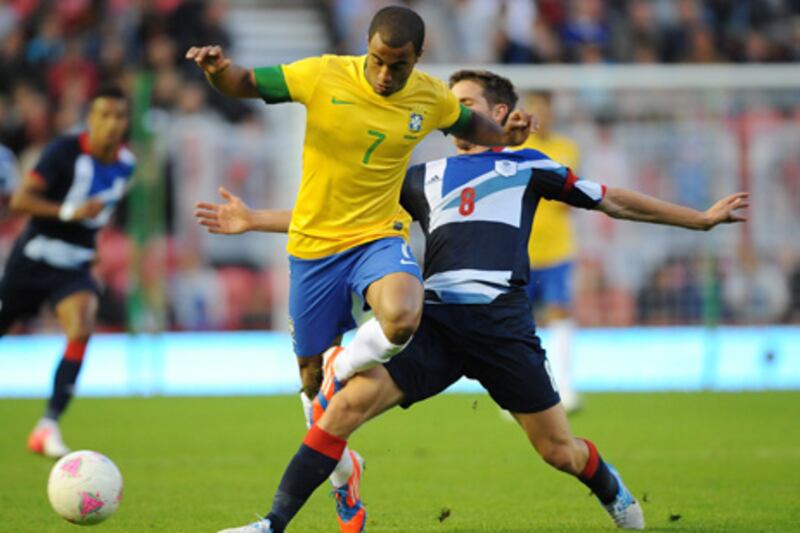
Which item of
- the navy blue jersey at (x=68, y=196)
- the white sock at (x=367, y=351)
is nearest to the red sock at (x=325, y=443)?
the white sock at (x=367, y=351)

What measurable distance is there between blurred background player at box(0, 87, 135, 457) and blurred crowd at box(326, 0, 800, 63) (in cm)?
955

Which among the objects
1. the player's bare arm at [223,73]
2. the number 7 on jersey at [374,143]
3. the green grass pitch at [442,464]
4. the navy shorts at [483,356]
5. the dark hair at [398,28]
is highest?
the dark hair at [398,28]

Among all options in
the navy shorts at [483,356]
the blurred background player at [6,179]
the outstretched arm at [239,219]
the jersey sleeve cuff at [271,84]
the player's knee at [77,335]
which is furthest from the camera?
the blurred background player at [6,179]

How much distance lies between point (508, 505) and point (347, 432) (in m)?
1.67

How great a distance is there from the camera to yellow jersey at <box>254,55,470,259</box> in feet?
19.2

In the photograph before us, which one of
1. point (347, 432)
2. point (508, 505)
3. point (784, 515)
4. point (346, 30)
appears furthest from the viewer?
point (346, 30)

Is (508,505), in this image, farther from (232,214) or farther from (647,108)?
(647,108)

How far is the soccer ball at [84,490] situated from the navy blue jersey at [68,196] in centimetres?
372

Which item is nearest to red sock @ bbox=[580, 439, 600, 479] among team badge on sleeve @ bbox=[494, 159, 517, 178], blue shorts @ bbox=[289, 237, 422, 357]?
blue shorts @ bbox=[289, 237, 422, 357]

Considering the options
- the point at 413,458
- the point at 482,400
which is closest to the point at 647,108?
the point at 482,400

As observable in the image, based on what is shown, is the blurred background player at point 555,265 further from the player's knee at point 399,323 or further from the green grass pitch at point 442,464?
the player's knee at point 399,323

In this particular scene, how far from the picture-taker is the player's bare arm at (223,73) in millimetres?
5371

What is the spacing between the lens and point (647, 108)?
14.7 metres

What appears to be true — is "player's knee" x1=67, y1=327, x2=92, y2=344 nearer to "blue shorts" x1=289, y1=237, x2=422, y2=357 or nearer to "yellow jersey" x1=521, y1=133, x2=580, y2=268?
"blue shorts" x1=289, y1=237, x2=422, y2=357
